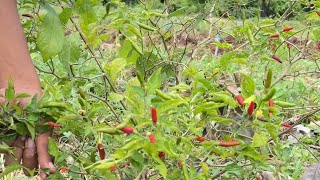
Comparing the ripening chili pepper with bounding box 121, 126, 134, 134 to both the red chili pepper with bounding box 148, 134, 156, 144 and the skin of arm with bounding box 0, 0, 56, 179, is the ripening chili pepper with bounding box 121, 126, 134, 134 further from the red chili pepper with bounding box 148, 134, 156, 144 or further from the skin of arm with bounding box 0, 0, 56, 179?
the skin of arm with bounding box 0, 0, 56, 179

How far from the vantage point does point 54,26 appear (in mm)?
1135

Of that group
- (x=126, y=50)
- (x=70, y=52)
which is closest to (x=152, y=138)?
(x=70, y=52)

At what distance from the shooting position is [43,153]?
112 centimetres

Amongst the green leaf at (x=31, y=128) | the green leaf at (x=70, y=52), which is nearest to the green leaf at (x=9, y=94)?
the green leaf at (x=31, y=128)

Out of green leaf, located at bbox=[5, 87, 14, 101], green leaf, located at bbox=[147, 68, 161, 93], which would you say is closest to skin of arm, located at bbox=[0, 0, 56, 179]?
green leaf, located at bbox=[5, 87, 14, 101]

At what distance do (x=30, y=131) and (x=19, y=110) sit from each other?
43 mm

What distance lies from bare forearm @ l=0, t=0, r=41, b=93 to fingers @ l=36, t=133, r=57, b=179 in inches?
4.0

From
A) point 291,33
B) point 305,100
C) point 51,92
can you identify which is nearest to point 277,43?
point 291,33

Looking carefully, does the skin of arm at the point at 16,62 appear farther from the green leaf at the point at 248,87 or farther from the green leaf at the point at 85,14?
the green leaf at the point at 248,87

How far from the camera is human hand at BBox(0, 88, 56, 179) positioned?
3.62 feet

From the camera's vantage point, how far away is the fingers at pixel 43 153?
1.11m

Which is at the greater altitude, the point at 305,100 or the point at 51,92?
the point at 51,92

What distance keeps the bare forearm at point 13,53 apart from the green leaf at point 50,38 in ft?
0.18

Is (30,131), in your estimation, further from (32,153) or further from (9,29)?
(9,29)
